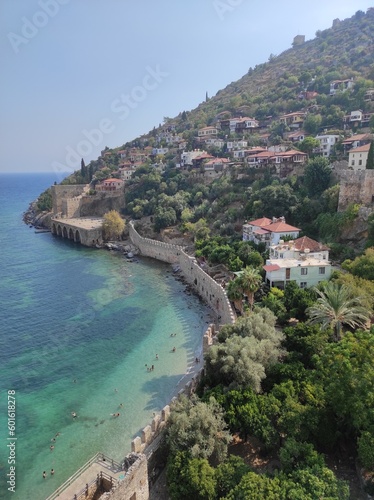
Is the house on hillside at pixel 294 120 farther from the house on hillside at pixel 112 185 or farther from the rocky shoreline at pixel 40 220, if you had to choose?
the rocky shoreline at pixel 40 220

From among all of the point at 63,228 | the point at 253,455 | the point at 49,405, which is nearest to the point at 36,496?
the point at 49,405

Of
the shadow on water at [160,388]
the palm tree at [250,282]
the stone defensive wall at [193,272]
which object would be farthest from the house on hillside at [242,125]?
the shadow on water at [160,388]

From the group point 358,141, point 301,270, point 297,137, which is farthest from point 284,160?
point 301,270

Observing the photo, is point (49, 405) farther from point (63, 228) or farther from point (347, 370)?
point (63, 228)

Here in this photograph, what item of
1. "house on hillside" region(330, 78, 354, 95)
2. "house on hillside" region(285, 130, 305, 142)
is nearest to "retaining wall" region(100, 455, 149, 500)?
"house on hillside" region(285, 130, 305, 142)

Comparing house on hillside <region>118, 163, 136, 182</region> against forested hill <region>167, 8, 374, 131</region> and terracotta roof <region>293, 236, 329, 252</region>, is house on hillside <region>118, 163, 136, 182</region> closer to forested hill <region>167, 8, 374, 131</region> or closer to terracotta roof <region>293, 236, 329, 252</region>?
forested hill <region>167, 8, 374, 131</region>

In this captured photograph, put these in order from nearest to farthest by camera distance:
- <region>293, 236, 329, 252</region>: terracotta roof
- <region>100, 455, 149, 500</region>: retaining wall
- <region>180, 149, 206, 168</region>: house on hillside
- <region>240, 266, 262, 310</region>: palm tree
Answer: <region>100, 455, 149, 500</region>: retaining wall
<region>240, 266, 262, 310</region>: palm tree
<region>293, 236, 329, 252</region>: terracotta roof
<region>180, 149, 206, 168</region>: house on hillside
